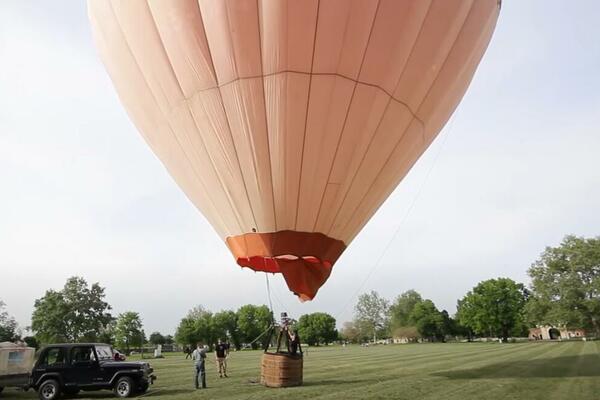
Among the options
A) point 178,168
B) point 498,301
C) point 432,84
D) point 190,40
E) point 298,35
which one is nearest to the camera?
point 298,35

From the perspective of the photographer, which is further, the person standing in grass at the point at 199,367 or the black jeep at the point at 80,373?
the person standing in grass at the point at 199,367

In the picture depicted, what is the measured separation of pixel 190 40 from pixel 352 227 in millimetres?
4005

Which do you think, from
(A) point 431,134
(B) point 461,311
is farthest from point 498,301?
(A) point 431,134

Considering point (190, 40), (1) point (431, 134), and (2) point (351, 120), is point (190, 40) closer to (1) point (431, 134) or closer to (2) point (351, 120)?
(2) point (351, 120)

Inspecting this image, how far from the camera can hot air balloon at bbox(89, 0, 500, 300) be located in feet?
22.4

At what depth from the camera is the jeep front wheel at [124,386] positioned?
36.1 feet

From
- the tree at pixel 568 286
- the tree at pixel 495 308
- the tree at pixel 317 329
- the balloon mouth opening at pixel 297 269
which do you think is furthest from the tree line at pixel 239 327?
the balloon mouth opening at pixel 297 269

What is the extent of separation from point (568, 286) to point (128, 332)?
51.1 metres

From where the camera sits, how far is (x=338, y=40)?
22.3ft

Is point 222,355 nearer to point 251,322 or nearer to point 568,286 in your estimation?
point 568,286

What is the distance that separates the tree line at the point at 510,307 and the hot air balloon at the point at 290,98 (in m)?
49.7

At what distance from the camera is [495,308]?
250 feet

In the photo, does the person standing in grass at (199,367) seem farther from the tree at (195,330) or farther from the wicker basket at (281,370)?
the tree at (195,330)

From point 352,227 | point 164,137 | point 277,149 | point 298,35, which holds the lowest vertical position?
point 352,227
